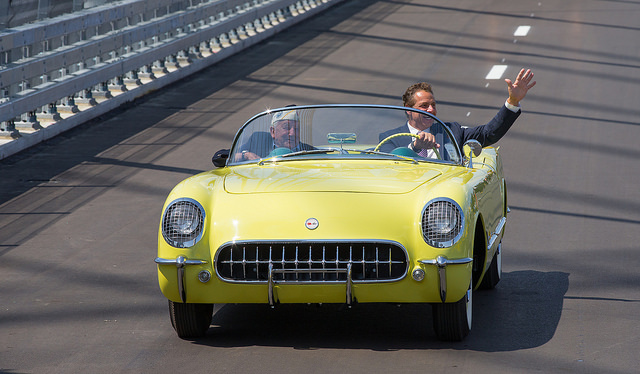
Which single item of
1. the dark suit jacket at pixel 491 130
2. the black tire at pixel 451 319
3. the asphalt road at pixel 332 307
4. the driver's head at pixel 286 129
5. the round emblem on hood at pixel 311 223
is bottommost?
the asphalt road at pixel 332 307

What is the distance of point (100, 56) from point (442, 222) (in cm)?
1194

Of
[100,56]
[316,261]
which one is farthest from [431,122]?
[100,56]

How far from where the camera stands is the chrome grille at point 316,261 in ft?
20.3

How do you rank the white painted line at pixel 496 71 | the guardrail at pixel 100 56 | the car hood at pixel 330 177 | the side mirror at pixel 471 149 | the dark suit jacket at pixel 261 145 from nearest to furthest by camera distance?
the car hood at pixel 330 177, the side mirror at pixel 471 149, the dark suit jacket at pixel 261 145, the guardrail at pixel 100 56, the white painted line at pixel 496 71

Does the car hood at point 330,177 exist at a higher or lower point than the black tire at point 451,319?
higher

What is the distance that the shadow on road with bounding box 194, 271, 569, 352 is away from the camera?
6461 millimetres

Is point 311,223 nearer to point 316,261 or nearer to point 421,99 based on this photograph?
point 316,261

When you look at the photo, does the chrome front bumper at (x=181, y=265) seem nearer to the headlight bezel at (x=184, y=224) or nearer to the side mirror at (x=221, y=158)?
the headlight bezel at (x=184, y=224)

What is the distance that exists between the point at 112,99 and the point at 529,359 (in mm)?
11878

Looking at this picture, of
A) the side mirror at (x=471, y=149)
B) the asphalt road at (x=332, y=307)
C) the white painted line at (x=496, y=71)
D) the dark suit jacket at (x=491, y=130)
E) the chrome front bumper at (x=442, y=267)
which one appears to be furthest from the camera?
the white painted line at (x=496, y=71)

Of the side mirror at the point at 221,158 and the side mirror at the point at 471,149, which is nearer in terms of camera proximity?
the side mirror at the point at 471,149

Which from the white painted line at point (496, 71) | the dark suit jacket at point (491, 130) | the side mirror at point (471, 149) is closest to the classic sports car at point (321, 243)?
the side mirror at point (471, 149)

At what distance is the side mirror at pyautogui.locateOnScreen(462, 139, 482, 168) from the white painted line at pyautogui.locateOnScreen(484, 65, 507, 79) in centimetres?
1290

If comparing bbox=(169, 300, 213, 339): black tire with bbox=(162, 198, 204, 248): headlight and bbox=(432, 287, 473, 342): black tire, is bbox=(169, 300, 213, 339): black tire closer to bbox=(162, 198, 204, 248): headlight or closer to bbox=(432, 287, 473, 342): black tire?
bbox=(162, 198, 204, 248): headlight
